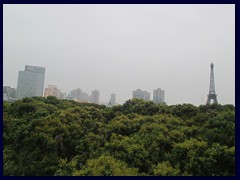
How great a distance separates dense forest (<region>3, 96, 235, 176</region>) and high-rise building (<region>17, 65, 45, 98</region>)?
434 centimetres

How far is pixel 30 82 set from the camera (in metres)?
12.2

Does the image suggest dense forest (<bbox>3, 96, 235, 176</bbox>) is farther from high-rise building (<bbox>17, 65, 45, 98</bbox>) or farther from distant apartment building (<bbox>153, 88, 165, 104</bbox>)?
distant apartment building (<bbox>153, 88, 165, 104</bbox>)

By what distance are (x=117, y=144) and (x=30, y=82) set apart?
8.33 metres

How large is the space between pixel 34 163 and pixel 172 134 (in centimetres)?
290

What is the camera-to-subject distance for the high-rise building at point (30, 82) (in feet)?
37.5

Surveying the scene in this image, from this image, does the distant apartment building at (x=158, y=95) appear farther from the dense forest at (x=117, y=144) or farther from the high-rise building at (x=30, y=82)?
the high-rise building at (x=30, y=82)

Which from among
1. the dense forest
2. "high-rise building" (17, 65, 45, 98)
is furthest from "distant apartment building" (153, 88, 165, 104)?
"high-rise building" (17, 65, 45, 98)

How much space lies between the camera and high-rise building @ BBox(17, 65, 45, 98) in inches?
450

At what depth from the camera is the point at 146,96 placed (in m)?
13.8

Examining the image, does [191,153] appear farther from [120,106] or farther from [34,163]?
[120,106]

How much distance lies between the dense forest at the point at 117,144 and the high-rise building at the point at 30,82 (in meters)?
4.34

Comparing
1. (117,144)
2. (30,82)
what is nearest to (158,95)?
(30,82)

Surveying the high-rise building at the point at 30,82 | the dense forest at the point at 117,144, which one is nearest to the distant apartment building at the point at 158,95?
the dense forest at the point at 117,144
